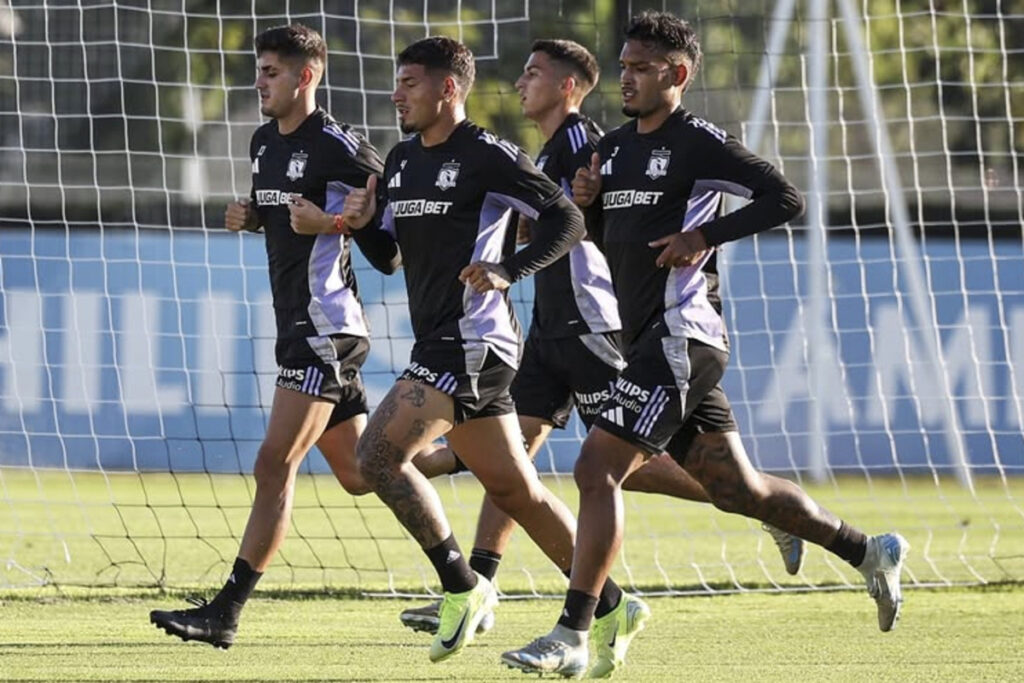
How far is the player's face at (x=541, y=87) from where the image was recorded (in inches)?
324

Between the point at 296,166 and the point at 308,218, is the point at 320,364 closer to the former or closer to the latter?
the point at 308,218

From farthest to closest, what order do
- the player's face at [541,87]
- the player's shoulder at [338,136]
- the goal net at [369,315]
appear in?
1. the goal net at [369,315]
2. the player's face at [541,87]
3. the player's shoulder at [338,136]

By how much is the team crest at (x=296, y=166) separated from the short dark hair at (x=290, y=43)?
0.41m

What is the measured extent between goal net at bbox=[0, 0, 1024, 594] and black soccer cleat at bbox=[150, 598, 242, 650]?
4639 mm

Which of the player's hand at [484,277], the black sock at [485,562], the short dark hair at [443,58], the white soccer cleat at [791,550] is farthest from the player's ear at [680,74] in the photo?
the white soccer cleat at [791,550]

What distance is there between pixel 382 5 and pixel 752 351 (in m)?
4.14

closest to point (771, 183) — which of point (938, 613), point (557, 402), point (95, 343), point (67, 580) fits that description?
point (557, 402)

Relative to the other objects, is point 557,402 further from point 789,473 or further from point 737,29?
point 737,29

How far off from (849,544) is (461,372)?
1.66 metres

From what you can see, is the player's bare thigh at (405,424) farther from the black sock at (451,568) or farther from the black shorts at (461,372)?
the black sock at (451,568)

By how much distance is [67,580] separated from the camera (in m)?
9.69

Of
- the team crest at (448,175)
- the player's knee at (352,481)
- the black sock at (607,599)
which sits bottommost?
the black sock at (607,599)

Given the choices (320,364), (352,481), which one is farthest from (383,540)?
(320,364)

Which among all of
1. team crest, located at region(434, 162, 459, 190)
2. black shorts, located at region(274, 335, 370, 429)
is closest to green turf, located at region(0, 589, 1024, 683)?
black shorts, located at region(274, 335, 370, 429)
